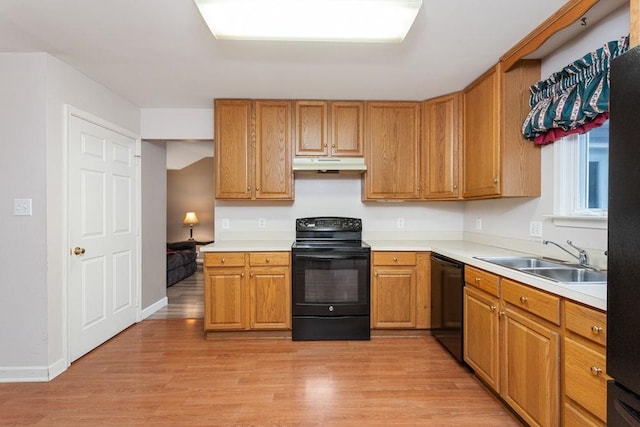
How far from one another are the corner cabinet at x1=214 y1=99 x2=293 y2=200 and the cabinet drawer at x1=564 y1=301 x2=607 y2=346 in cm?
241

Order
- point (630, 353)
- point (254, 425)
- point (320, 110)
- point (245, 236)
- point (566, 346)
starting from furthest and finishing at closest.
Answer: point (245, 236), point (320, 110), point (254, 425), point (566, 346), point (630, 353)

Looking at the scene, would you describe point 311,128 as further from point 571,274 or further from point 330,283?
point 571,274

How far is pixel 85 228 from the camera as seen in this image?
2.81 m

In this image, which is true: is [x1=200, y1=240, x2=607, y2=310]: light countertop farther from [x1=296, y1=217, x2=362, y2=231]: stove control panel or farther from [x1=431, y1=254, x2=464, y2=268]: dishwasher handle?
[x1=296, y1=217, x2=362, y2=231]: stove control panel

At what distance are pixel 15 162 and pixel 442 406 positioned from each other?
10.6 ft

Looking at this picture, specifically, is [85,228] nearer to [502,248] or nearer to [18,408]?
[18,408]

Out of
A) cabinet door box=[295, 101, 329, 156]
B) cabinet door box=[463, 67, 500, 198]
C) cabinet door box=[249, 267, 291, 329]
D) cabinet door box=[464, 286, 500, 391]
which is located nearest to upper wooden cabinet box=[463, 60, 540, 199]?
cabinet door box=[463, 67, 500, 198]

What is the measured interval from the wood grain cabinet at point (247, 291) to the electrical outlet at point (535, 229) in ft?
6.41

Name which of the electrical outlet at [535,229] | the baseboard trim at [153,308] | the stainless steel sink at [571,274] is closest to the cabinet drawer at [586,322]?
the stainless steel sink at [571,274]

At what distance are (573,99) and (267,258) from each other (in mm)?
2474

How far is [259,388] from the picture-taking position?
229 centimetres

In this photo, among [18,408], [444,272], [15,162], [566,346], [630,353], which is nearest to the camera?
[630,353]

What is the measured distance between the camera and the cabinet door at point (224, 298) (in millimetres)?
3080

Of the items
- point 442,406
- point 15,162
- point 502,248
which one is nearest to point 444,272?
point 502,248
